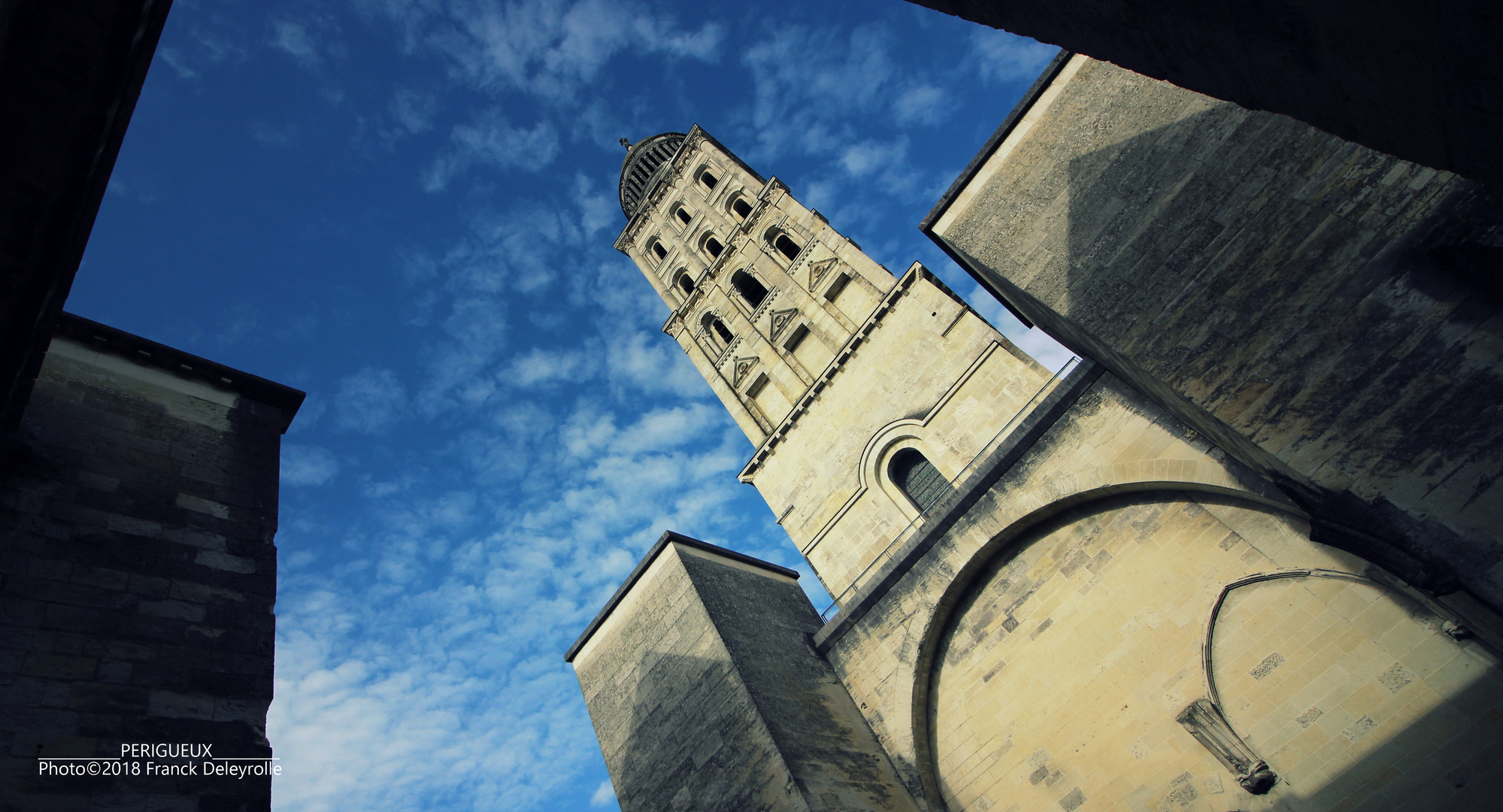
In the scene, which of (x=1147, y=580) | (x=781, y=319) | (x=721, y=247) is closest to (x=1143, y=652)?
(x=1147, y=580)

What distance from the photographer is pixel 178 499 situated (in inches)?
215

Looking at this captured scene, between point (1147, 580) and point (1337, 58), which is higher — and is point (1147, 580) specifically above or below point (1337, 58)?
above

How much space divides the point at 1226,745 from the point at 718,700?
5251 millimetres

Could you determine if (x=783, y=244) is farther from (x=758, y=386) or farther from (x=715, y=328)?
(x=758, y=386)

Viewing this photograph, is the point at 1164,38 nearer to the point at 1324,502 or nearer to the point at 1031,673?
the point at 1324,502

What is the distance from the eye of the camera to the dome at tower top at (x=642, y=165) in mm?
24844

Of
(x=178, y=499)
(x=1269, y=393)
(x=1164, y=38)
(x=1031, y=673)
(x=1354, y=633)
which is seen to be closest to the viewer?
(x=1164, y=38)

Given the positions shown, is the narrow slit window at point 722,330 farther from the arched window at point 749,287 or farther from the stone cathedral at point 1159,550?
the stone cathedral at point 1159,550

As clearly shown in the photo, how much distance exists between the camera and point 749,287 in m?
19.3

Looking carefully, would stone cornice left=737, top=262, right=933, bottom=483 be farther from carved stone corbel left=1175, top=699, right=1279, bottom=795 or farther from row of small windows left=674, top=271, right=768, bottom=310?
carved stone corbel left=1175, top=699, right=1279, bottom=795

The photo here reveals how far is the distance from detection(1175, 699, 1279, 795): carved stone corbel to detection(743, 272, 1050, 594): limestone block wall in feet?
17.8

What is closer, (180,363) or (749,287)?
(180,363)

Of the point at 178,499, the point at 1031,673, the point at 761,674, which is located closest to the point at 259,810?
the point at 178,499

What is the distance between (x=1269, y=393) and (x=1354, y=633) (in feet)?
8.36
